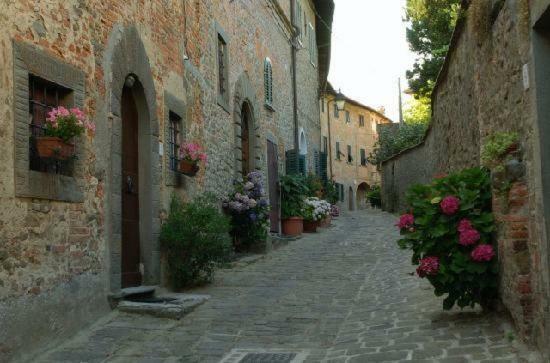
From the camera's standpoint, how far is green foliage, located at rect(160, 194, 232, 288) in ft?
25.4

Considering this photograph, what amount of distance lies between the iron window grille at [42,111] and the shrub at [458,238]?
3064 mm

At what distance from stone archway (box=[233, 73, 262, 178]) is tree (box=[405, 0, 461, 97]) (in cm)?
1010

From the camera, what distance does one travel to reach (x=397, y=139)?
2908 cm

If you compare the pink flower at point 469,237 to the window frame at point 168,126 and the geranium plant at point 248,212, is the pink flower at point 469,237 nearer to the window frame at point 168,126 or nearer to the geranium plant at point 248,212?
the window frame at point 168,126

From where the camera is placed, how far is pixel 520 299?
4.53 m

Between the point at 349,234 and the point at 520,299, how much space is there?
11.3 metres

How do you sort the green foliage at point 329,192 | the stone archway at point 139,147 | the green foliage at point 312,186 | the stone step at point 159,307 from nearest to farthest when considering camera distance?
the stone step at point 159,307, the stone archway at point 139,147, the green foliage at point 312,186, the green foliage at point 329,192

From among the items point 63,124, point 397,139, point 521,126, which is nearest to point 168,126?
point 63,124

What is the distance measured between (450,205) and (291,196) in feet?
33.8

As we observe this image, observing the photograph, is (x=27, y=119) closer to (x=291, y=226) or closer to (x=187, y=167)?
(x=187, y=167)

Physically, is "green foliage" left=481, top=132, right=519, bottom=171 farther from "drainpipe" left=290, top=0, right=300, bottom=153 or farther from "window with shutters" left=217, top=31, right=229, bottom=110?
"drainpipe" left=290, top=0, right=300, bottom=153

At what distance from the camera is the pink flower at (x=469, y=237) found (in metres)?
5.21

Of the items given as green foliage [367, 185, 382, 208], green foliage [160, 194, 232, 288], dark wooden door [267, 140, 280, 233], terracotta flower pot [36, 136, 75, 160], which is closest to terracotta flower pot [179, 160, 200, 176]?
green foliage [160, 194, 232, 288]

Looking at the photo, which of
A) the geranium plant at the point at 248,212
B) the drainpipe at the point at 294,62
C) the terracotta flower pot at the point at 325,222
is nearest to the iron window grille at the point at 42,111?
the geranium plant at the point at 248,212
